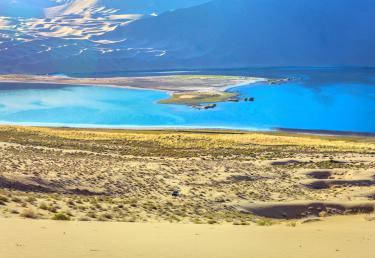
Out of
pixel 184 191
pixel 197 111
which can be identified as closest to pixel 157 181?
pixel 184 191

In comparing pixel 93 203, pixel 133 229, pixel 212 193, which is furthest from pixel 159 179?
pixel 133 229

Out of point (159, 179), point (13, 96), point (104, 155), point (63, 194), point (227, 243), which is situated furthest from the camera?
point (13, 96)

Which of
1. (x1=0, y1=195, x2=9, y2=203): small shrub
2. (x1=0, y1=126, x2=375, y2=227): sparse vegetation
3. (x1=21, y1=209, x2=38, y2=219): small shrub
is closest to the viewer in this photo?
(x1=21, y1=209, x2=38, y2=219): small shrub

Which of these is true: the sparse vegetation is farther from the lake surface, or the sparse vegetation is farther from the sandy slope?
the lake surface

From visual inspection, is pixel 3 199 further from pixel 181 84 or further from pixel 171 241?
pixel 181 84

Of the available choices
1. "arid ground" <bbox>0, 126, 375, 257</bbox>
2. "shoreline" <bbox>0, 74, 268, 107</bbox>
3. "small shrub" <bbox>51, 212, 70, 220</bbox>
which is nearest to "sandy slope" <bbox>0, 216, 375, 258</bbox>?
"arid ground" <bbox>0, 126, 375, 257</bbox>

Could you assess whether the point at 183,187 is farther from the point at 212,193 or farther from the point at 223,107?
the point at 223,107

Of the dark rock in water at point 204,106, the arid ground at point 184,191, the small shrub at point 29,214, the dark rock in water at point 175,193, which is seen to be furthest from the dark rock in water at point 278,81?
the small shrub at point 29,214
